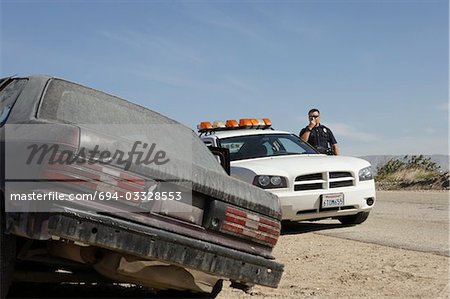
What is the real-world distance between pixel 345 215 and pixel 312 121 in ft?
9.82

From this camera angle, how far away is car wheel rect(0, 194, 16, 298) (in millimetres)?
3689

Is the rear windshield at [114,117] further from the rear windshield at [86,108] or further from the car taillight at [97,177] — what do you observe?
the car taillight at [97,177]

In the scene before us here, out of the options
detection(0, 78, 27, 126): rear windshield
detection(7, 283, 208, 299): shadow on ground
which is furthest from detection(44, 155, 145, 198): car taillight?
detection(7, 283, 208, 299): shadow on ground

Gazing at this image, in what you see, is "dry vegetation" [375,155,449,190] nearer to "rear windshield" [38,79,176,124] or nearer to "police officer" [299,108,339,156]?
"police officer" [299,108,339,156]

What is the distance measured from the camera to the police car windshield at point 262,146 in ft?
31.7

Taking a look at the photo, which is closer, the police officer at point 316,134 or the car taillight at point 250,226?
the car taillight at point 250,226

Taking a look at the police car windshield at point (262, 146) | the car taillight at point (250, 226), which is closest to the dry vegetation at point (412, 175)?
the police car windshield at point (262, 146)

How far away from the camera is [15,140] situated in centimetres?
379

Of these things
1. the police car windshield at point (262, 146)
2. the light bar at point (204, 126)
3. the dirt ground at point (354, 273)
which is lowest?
the dirt ground at point (354, 273)

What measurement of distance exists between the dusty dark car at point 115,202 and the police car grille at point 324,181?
392 centimetres

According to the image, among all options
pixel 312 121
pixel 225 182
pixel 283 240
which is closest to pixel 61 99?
pixel 225 182

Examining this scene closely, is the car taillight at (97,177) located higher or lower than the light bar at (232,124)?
lower

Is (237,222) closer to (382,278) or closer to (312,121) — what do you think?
(382,278)

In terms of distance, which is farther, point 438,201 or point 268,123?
point 438,201
